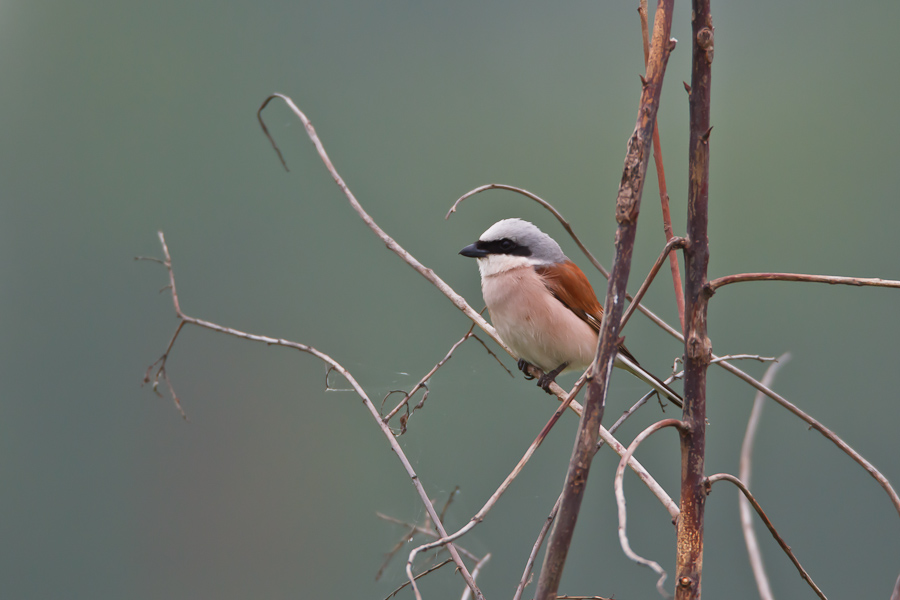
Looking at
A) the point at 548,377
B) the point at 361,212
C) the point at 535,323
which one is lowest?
the point at 548,377

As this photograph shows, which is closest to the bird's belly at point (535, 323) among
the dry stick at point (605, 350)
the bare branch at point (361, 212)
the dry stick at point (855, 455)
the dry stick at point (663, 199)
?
the bare branch at point (361, 212)

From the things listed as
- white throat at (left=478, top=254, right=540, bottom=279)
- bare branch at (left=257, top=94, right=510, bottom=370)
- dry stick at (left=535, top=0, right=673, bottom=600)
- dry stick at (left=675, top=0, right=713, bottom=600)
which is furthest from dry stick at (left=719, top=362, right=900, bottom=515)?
white throat at (left=478, top=254, right=540, bottom=279)

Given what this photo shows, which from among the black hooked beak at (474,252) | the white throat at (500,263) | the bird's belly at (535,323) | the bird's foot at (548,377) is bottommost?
the bird's foot at (548,377)

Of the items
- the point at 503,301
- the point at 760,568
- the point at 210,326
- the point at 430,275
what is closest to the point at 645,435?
the point at 760,568

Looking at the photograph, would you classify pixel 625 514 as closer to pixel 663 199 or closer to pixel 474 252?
pixel 663 199

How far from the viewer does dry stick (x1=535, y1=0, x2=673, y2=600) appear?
0.37 meters

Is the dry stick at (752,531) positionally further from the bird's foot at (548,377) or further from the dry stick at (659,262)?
the bird's foot at (548,377)

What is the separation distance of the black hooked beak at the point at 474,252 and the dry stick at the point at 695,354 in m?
0.92

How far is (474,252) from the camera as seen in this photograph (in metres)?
1.35

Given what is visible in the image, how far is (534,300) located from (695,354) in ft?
3.03

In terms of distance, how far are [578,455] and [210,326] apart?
2.45 feet

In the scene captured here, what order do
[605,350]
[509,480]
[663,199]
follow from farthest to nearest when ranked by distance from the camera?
1. [663,199]
2. [509,480]
3. [605,350]

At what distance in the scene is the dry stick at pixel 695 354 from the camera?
0.42 meters

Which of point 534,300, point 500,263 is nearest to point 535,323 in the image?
point 534,300
